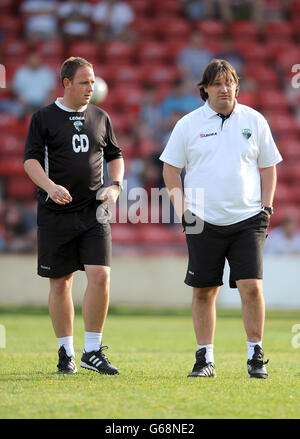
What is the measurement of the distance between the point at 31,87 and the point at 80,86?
34.2ft

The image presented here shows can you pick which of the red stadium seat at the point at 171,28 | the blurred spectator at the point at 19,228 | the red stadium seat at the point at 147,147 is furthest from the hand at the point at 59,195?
the red stadium seat at the point at 171,28

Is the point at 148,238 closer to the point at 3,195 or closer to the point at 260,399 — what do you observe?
the point at 3,195

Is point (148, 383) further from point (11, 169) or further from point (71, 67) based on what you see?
point (11, 169)

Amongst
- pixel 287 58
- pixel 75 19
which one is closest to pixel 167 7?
pixel 75 19

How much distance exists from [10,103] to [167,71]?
3.38 meters

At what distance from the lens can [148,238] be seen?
1460 centimetres

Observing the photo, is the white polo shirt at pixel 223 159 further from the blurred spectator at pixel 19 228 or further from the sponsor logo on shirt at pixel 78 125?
the blurred spectator at pixel 19 228

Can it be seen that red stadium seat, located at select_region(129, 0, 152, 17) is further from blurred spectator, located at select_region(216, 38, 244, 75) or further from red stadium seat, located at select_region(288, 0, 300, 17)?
red stadium seat, located at select_region(288, 0, 300, 17)

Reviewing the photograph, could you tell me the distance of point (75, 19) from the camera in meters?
18.3

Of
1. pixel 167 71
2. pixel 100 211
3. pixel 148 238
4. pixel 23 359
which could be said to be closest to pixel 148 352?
pixel 23 359

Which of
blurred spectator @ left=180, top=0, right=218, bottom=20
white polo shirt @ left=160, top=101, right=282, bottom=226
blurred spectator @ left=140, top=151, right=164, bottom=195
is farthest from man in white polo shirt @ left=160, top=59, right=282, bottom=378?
blurred spectator @ left=180, top=0, right=218, bottom=20

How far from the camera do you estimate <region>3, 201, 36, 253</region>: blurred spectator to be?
44.2ft

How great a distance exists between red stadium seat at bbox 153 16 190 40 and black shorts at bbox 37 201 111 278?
1320cm

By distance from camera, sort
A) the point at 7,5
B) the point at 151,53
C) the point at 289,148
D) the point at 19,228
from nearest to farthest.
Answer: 1. the point at 19,228
2. the point at 289,148
3. the point at 151,53
4. the point at 7,5
